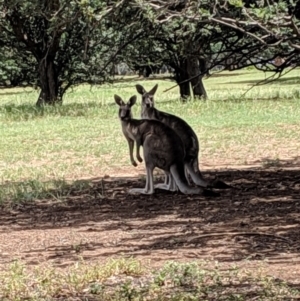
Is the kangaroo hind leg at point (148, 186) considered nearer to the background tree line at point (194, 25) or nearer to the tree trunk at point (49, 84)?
the background tree line at point (194, 25)

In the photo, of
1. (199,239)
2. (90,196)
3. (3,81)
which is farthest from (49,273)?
(3,81)

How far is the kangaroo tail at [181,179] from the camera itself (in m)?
9.66

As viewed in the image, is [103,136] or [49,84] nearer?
[103,136]

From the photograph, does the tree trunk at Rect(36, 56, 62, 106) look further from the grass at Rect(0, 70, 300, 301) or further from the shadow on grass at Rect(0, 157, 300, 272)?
the shadow on grass at Rect(0, 157, 300, 272)

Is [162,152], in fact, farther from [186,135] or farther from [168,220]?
[168,220]

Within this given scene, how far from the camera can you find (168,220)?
8.43 metres

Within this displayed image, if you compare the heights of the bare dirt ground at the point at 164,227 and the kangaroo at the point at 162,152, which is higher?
the kangaroo at the point at 162,152

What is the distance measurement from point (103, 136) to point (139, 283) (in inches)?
417

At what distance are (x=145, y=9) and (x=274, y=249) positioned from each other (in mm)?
2384

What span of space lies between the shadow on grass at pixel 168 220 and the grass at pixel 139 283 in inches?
22.5

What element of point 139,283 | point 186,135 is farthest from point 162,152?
point 139,283

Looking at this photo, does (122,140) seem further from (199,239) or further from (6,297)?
(6,297)

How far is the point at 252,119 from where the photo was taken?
60.1 ft

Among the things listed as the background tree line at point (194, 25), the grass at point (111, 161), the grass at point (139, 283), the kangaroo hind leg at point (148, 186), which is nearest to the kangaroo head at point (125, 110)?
the background tree line at point (194, 25)
